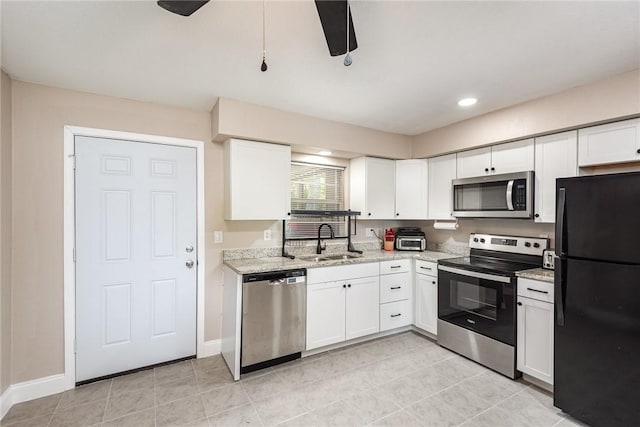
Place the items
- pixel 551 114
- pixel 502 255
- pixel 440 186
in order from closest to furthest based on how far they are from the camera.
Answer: pixel 551 114 → pixel 502 255 → pixel 440 186

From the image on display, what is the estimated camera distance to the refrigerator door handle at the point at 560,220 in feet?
6.63

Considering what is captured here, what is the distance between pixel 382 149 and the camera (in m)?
3.62

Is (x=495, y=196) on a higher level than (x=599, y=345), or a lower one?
higher

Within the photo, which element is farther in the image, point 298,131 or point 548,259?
point 298,131

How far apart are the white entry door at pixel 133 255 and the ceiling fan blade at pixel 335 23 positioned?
198 cm

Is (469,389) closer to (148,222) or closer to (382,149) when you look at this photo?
(382,149)

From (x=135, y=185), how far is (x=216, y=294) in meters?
1.27

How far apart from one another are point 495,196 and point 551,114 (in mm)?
846

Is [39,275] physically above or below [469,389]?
above

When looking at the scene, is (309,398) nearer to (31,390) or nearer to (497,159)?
(31,390)

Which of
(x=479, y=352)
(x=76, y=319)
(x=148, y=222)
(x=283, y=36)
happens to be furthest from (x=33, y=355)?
(x=479, y=352)

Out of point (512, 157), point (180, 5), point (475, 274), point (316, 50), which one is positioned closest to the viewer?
point (180, 5)

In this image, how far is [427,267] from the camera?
329 centimetres

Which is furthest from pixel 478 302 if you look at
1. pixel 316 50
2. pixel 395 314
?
pixel 316 50
